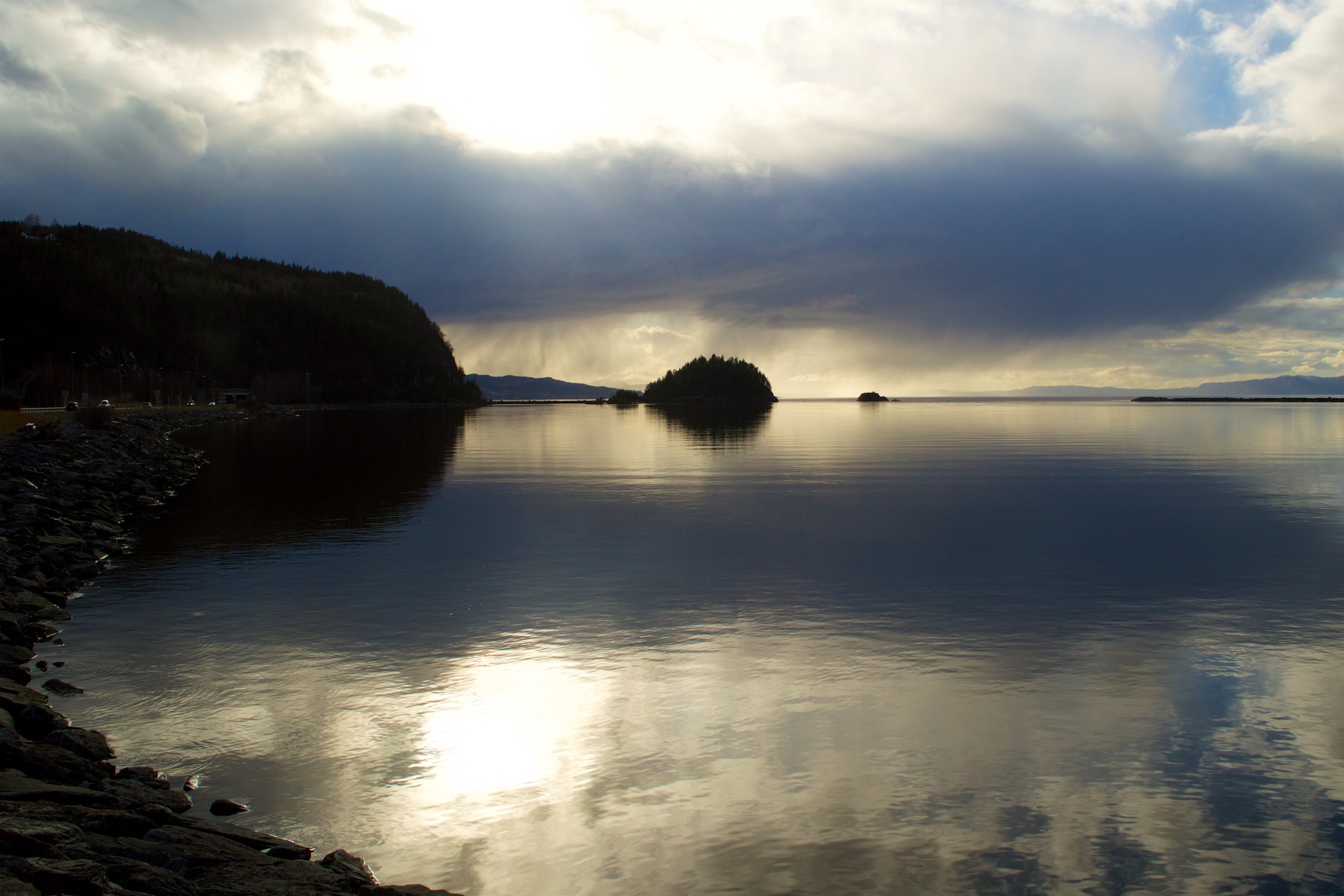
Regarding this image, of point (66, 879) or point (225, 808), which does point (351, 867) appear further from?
point (66, 879)

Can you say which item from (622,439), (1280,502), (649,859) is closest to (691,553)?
(649,859)

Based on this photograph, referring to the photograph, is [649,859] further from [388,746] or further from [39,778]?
[39,778]

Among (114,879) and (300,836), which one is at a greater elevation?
(114,879)

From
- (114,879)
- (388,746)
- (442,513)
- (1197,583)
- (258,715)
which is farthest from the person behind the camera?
(442,513)

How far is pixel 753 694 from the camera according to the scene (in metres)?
13.1

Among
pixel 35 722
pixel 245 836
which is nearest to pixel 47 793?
pixel 245 836

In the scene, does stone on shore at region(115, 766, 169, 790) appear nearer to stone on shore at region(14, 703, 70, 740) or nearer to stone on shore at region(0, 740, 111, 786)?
stone on shore at region(0, 740, 111, 786)

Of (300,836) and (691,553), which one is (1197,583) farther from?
(300,836)

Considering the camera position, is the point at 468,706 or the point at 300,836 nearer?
the point at 300,836

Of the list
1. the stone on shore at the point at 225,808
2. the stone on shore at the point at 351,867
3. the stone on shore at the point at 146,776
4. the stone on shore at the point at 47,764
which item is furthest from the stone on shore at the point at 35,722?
the stone on shore at the point at 351,867

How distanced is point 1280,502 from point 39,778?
1589 inches

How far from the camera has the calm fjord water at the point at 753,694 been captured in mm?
8891

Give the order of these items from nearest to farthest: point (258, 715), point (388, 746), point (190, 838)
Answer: point (190, 838) < point (388, 746) < point (258, 715)

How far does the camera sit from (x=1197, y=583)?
2078 cm
